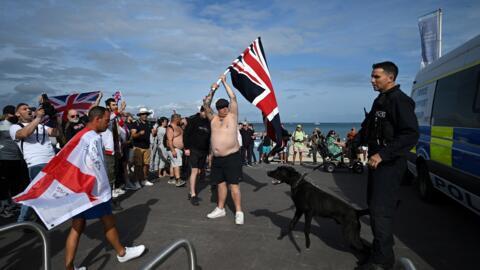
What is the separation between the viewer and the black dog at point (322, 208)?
3.47 m

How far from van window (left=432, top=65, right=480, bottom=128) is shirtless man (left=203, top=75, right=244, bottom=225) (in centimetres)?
328

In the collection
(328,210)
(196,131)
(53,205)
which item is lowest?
(328,210)

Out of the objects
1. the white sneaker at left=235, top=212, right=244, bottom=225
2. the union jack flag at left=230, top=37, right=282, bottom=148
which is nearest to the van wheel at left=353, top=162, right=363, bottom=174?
the union jack flag at left=230, top=37, right=282, bottom=148

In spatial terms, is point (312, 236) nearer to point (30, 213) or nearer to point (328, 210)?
point (328, 210)

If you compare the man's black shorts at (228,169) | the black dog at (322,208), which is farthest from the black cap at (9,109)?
the black dog at (322,208)

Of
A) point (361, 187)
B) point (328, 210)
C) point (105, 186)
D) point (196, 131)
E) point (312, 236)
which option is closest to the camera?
point (105, 186)

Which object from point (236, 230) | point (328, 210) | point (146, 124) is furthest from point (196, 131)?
point (328, 210)

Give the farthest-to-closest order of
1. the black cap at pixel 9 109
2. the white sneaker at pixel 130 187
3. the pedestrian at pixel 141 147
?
1. the pedestrian at pixel 141 147
2. the white sneaker at pixel 130 187
3. the black cap at pixel 9 109

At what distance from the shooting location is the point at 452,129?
15.3ft

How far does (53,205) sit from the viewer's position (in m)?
2.95

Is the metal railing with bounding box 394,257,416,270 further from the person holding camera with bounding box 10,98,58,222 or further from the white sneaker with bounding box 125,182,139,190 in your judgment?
the white sneaker with bounding box 125,182,139,190

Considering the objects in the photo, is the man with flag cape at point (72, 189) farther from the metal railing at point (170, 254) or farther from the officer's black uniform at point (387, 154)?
the officer's black uniform at point (387, 154)

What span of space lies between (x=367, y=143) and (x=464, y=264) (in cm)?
182

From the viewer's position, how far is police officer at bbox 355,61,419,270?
289cm
